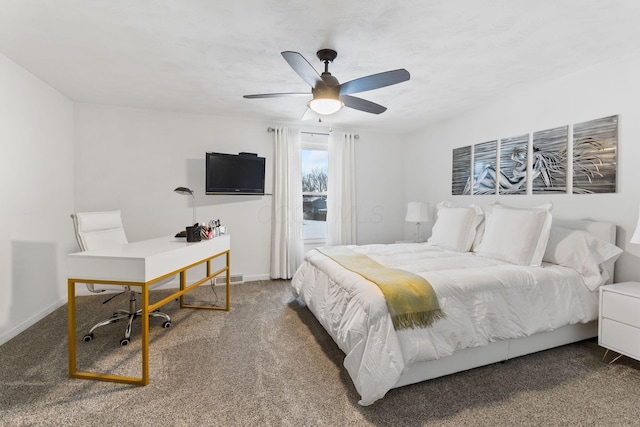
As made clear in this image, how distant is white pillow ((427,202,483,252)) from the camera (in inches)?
126

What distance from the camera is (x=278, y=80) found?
113 inches

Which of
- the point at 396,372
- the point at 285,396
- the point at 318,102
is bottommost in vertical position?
the point at 285,396

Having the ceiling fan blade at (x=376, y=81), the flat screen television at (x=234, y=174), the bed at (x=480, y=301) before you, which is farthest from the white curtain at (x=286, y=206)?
the ceiling fan blade at (x=376, y=81)

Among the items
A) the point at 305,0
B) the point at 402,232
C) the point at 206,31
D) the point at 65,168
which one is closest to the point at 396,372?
the point at 305,0

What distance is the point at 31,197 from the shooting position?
2.80 m

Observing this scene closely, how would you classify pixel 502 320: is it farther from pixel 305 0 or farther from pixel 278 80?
pixel 278 80

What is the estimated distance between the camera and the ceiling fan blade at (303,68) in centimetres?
183

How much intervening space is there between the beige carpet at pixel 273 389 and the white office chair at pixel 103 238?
15 centimetres

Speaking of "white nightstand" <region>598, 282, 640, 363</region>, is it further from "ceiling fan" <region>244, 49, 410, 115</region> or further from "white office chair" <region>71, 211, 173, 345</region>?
"white office chair" <region>71, 211, 173, 345</region>

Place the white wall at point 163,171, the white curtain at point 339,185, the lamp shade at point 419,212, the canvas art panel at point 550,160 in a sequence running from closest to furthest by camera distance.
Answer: the canvas art panel at point 550,160 < the white wall at point 163,171 < the lamp shade at point 419,212 < the white curtain at point 339,185

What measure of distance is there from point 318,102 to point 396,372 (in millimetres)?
1944

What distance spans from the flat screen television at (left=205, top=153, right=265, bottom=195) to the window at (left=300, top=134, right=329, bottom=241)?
81cm

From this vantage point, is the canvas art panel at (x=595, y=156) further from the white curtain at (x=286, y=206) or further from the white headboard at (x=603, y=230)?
the white curtain at (x=286, y=206)

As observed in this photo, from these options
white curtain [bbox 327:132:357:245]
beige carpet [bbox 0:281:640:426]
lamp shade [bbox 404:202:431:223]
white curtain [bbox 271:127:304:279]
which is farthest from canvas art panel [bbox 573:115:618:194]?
white curtain [bbox 271:127:304:279]
